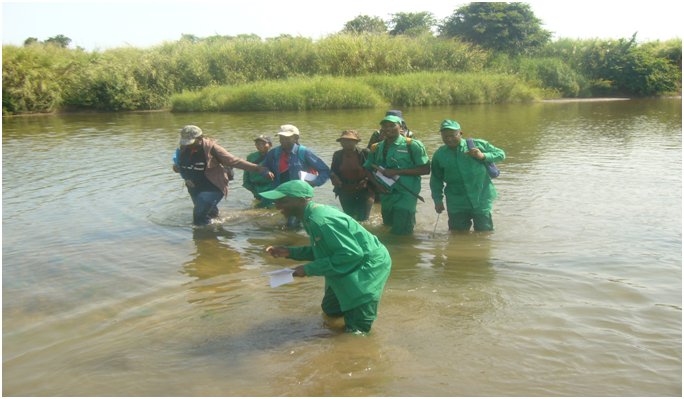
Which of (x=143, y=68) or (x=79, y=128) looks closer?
(x=79, y=128)

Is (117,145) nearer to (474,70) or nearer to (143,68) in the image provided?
(143,68)

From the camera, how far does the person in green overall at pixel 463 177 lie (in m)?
7.39

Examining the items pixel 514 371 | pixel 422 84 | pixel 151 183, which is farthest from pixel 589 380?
pixel 422 84

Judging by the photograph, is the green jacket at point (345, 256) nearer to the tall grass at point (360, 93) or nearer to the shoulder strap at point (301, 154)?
the shoulder strap at point (301, 154)

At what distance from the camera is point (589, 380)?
4562mm

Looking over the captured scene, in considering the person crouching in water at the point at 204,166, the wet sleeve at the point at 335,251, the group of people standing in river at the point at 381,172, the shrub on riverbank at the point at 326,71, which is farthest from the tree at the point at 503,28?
the wet sleeve at the point at 335,251

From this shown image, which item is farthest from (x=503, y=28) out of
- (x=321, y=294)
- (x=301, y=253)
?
(x=301, y=253)

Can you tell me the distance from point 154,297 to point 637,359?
4253 millimetres

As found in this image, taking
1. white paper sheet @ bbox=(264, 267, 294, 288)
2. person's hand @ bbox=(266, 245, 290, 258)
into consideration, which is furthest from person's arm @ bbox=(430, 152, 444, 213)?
white paper sheet @ bbox=(264, 267, 294, 288)

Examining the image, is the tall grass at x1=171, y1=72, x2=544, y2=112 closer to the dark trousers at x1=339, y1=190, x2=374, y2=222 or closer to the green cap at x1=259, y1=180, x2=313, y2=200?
the dark trousers at x1=339, y1=190, x2=374, y2=222

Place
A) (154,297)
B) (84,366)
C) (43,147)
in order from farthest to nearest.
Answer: (43,147) → (154,297) → (84,366)

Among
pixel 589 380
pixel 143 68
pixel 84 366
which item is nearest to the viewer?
pixel 589 380

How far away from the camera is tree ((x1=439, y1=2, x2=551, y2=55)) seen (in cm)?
4025

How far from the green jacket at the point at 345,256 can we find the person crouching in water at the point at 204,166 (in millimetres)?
3568
